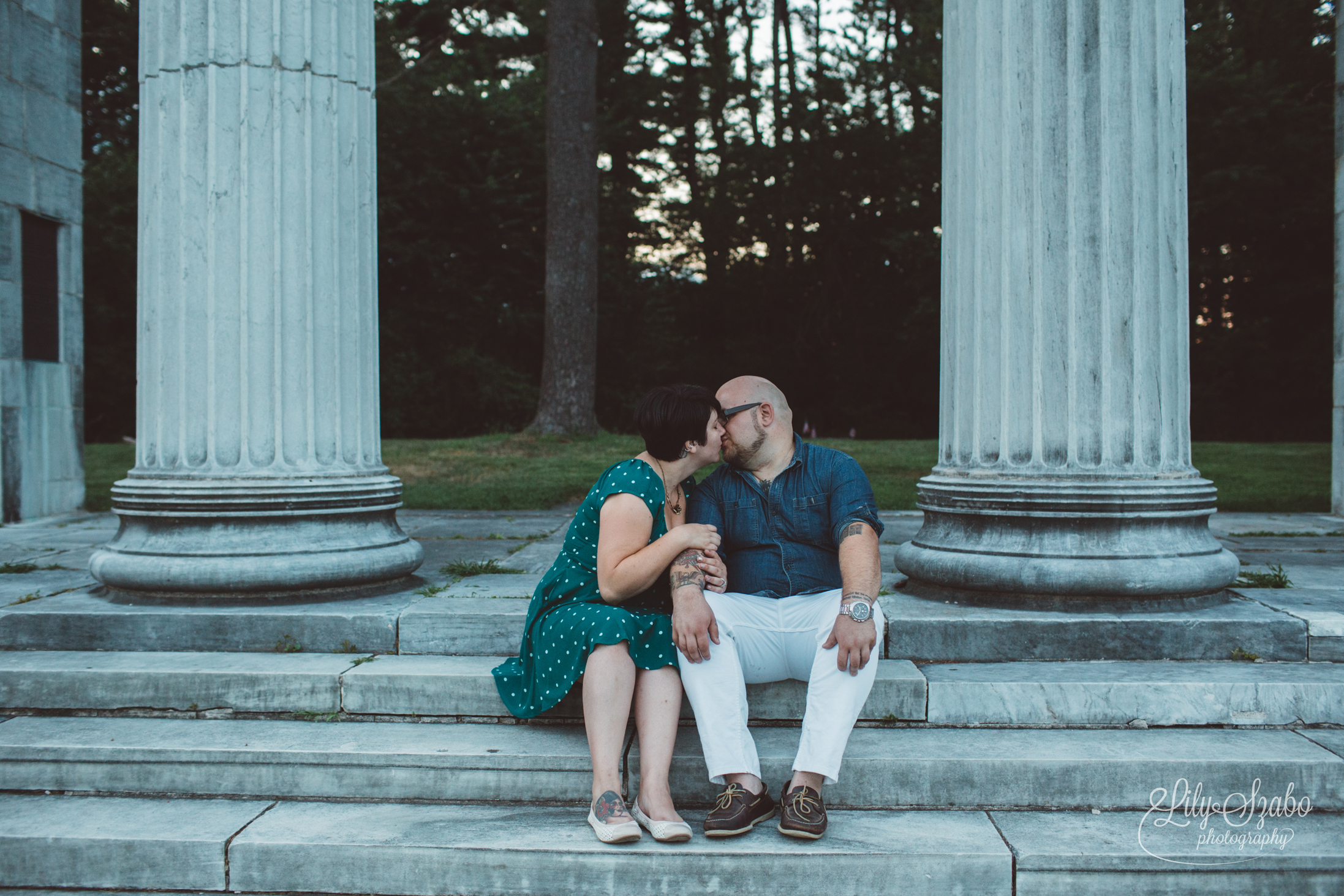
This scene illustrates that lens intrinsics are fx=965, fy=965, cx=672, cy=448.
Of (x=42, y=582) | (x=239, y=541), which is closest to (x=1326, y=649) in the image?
(x=239, y=541)

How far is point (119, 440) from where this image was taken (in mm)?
19344

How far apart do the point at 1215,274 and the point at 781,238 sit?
10.6 meters

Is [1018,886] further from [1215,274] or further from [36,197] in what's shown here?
[1215,274]

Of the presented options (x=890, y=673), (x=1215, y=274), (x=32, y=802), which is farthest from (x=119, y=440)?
(x=1215, y=274)

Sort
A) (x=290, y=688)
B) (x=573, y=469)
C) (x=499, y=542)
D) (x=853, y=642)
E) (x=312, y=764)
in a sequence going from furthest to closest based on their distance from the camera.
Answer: (x=573, y=469)
(x=499, y=542)
(x=290, y=688)
(x=312, y=764)
(x=853, y=642)

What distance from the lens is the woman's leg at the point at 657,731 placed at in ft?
9.16

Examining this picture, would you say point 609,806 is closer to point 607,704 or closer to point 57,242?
point 607,704

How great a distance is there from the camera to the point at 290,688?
11.3 ft

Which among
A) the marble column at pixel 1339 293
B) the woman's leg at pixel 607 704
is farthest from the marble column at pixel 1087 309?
the marble column at pixel 1339 293

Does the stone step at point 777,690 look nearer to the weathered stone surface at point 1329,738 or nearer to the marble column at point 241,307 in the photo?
the weathered stone surface at point 1329,738

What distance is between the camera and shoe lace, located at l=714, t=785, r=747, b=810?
2779mm

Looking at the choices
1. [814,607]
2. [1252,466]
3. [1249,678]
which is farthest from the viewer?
[1252,466]

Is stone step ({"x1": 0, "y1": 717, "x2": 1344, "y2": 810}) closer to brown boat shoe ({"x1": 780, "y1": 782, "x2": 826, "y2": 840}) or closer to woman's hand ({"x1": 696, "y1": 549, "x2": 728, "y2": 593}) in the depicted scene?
brown boat shoe ({"x1": 780, "y1": 782, "x2": 826, "y2": 840})

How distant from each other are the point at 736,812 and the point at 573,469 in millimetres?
6892
